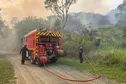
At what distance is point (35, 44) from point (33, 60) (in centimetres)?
172

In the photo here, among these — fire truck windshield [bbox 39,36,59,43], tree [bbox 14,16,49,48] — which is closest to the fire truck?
fire truck windshield [bbox 39,36,59,43]

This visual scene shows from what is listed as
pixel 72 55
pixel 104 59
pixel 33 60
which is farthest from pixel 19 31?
pixel 104 59

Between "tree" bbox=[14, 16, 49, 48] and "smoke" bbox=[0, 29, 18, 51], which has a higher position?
"tree" bbox=[14, 16, 49, 48]

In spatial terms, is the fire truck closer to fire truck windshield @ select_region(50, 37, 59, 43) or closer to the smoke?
fire truck windshield @ select_region(50, 37, 59, 43)

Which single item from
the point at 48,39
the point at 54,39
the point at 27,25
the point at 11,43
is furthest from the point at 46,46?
the point at 11,43

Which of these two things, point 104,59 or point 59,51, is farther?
point 59,51

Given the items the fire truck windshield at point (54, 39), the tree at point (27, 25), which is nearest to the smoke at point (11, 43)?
the tree at point (27, 25)

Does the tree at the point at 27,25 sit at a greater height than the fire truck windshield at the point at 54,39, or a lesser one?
greater

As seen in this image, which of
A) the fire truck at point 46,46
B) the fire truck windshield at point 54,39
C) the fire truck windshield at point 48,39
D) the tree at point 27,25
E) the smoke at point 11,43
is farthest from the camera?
the smoke at point 11,43

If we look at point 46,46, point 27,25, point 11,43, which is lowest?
point 46,46

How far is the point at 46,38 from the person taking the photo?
21.2 metres

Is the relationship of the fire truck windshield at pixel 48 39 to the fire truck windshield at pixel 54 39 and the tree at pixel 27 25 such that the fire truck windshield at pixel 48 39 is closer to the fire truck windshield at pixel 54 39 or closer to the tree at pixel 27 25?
the fire truck windshield at pixel 54 39

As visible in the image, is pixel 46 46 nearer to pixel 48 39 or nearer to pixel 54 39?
pixel 48 39

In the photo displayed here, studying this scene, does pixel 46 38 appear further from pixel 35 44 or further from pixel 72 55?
pixel 72 55
